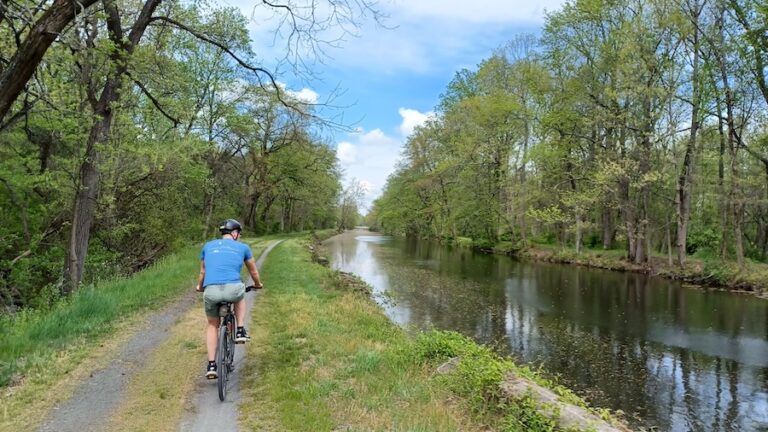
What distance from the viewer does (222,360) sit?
5246 millimetres

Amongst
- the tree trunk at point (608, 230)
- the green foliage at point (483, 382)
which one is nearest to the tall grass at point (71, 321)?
the green foliage at point (483, 382)

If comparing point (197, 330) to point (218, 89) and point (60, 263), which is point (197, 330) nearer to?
point (60, 263)

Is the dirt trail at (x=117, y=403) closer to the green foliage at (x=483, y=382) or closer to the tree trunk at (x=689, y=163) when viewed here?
the green foliage at (x=483, y=382)

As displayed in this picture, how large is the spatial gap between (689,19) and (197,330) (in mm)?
28201

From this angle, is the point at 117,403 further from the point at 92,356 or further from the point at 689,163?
the point at 689,163

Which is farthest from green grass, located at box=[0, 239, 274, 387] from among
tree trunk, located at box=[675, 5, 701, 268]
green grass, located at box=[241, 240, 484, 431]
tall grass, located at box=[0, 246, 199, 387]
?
tree trunk, located at box=[675, 5, 701, 268]

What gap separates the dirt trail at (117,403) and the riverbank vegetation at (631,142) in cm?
2415

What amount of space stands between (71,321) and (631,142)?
32.5 meters

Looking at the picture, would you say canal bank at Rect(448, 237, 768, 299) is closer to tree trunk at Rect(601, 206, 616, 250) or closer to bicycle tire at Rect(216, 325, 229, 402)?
tree trunk at Rect(601, 206, 616, 250)

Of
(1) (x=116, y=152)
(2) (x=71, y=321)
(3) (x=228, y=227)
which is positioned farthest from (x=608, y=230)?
(2) (x=71, y=321)

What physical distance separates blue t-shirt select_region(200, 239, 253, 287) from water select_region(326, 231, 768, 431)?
206 inches

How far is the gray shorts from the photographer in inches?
214

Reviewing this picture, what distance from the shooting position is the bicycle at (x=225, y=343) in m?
5.19

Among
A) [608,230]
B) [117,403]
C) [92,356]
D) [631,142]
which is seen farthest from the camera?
[608,230]
